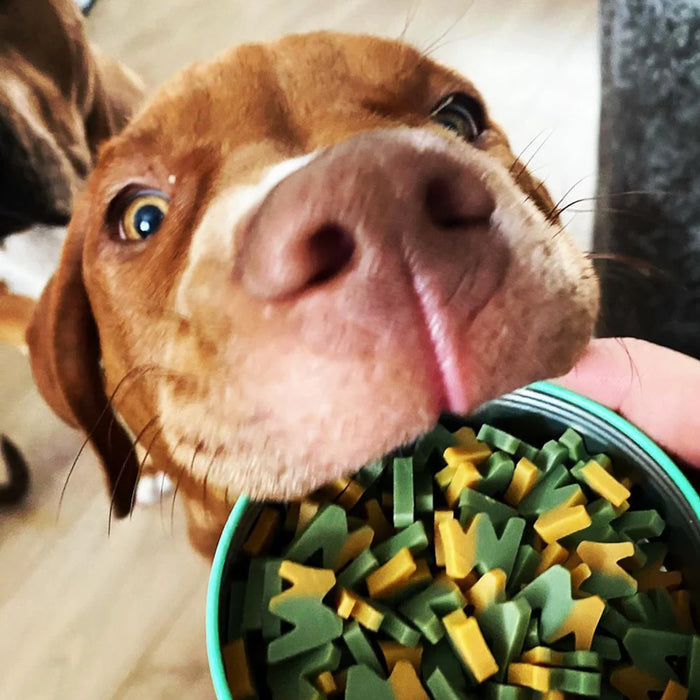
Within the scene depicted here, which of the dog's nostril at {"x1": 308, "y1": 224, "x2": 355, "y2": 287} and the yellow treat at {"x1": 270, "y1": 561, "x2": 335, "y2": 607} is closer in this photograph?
the dog's nostril at {"x1": 308, "y1": 224, "x2": 355, "y2": 287}

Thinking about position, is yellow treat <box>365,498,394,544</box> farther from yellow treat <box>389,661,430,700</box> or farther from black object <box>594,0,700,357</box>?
black object <box>594,0,700,357</box>

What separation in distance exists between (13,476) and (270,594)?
644 millimetres

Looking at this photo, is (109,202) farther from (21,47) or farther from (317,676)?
(317,676)

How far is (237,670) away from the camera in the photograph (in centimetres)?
57

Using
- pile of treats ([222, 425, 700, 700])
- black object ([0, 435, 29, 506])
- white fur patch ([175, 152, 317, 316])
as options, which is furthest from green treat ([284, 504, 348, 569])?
black object ([0, 435, 29, 506])

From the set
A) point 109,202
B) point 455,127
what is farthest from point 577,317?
point 109,202

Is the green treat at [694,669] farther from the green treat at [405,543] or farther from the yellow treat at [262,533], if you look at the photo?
the yellow treat at [262,533]

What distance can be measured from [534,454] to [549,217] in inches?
8.8

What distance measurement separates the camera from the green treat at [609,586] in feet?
2.15

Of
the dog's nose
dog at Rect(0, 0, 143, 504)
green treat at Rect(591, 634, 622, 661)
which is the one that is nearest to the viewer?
the dog's nose

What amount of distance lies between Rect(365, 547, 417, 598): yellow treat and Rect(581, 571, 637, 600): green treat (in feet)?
0.50

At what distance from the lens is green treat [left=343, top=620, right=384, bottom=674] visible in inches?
24.6

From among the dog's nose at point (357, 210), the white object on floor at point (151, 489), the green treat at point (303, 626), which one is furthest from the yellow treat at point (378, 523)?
the white object on floor at point (151, 489)

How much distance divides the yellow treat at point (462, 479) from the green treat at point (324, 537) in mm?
116
